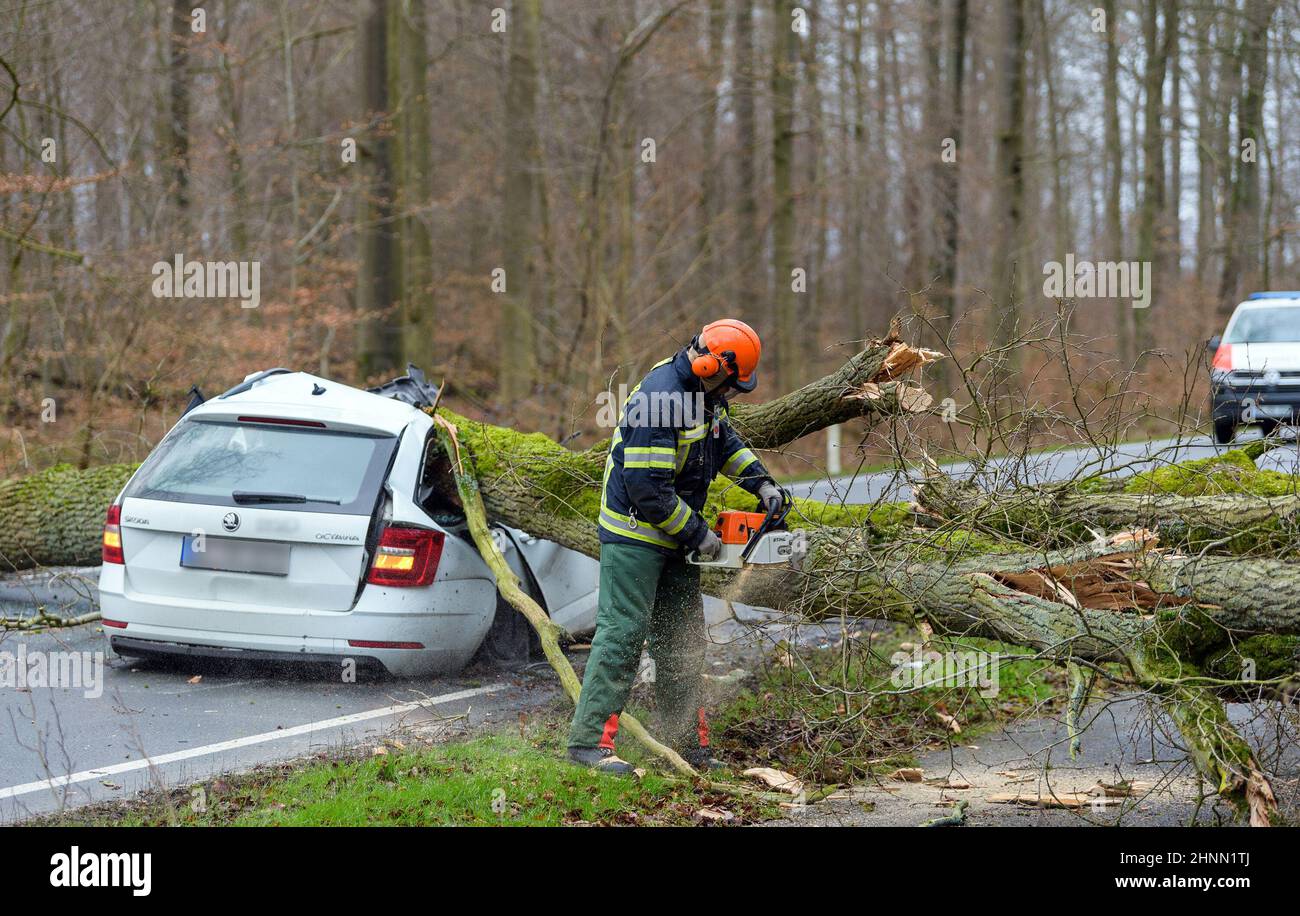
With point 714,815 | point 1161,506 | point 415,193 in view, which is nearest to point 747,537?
point 714,815

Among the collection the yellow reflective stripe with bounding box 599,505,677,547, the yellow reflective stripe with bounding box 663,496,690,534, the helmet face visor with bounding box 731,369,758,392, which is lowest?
the yellow reflective stripe with bounding box 599,505,677,547

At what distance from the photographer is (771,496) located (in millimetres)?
5848

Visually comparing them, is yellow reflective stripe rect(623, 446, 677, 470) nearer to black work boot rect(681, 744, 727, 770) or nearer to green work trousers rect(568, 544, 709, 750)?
green work trousers rect(568, 544, 709, 750)

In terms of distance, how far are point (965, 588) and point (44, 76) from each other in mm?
15691

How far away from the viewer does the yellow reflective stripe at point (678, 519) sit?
547 cm

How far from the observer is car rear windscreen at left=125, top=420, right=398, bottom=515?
6703mm

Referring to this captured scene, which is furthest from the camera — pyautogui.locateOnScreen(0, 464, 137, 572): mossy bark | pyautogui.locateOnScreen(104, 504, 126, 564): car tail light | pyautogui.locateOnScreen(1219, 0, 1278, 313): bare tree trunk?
pyautogui.locateOnScreen(1219, 0, 1278, 313): bare tree trunk

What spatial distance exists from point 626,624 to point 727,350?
1302 millimetres

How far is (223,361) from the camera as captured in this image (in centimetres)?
1576

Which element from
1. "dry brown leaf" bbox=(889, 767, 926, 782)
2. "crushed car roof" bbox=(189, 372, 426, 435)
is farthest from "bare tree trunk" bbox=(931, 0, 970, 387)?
"dry brown leaf" bbox=(889, 767, 926, 782)

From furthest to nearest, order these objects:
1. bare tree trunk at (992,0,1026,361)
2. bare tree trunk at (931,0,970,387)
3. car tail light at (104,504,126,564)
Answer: bare tree trunk at (931,0,970,387)
bare tree trunk at (992,0,1026,361)
car tail light at (104,504,126,564)

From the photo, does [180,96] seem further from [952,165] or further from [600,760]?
[600,760]

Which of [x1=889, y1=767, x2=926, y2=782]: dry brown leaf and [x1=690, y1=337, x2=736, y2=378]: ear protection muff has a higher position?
[x1=690, y1=337, x2=736, y2=378]: ear protection muff

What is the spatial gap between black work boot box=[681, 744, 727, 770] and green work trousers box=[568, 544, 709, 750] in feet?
0.12
